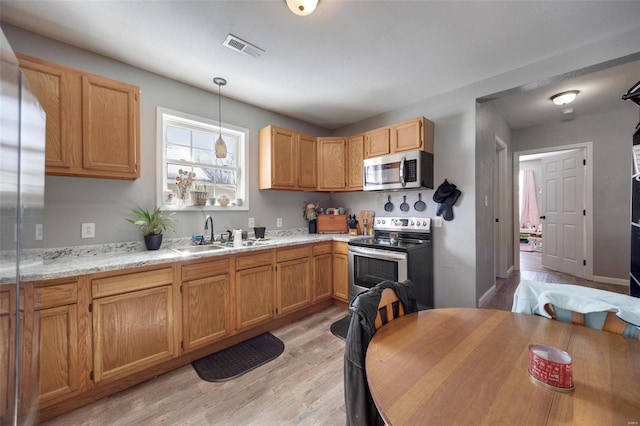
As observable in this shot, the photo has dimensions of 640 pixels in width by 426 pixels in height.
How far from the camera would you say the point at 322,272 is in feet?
10.4

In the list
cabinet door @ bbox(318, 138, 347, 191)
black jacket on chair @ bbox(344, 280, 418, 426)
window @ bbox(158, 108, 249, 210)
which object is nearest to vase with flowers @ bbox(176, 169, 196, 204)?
window @ bbox(158, 108, 249, 210)

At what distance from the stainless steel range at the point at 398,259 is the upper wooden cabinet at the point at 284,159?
3.67 ft

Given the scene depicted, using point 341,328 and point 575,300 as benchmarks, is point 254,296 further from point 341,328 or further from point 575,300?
point 575,300

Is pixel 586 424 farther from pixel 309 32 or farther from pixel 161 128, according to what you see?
pixel 161 128

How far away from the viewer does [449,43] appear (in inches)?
81.9

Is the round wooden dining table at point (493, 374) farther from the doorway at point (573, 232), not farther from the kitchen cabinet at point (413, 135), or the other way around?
the doorway at point (573, 232)

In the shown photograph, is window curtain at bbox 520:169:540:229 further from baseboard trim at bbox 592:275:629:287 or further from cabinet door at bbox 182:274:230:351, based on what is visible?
cabinet door at bbox 182:274:230:351

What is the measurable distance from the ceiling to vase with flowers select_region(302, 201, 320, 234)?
157 cm

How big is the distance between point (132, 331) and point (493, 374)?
2.16m

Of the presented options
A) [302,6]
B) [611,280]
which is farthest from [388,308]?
[611,280]

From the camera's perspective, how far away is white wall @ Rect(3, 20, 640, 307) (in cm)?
200

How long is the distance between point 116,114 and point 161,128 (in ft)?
1.61

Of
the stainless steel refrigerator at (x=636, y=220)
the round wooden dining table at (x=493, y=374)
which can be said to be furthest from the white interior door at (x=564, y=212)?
the round wooden dining table at (x=493, y=374)

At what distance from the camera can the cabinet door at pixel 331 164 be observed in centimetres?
360
